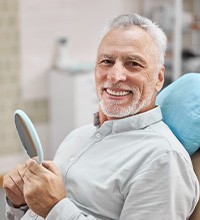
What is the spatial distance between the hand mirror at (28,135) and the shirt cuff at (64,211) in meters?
0.14

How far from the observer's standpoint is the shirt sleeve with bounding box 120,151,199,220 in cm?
143

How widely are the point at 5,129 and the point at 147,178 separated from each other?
2686 millimetres

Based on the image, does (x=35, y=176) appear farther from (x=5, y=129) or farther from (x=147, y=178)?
(x=5, y=129)

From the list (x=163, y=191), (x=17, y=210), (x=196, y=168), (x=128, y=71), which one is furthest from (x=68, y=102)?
(x=163, y=191)

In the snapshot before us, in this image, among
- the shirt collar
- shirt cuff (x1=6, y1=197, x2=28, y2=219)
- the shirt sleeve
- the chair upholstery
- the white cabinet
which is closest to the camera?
the shirt sleeve

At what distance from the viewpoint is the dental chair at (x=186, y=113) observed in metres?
1.60

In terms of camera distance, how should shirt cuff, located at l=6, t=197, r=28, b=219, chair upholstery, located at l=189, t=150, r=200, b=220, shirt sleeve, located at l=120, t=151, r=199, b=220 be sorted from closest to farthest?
shirt sleeve, located at l=120, t=151, r=199, b=220
chair upholstery, located at l=189, t=150, r=200, b=220
shirt cuff, located at l=6, t=197, r=28, b=219

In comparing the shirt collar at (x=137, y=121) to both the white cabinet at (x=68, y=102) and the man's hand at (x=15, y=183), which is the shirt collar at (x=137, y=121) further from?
the white cabinet at (x=68, y=102)

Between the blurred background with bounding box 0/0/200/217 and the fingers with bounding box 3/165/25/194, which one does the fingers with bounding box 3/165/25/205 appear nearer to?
the fingers with bounding box 3/165/25/194

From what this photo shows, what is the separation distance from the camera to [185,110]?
1.65 meters

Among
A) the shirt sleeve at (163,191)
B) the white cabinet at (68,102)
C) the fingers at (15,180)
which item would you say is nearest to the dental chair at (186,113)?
the shirt sleeve at (163,191)

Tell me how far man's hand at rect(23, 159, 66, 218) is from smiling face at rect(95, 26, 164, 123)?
0.99 ft

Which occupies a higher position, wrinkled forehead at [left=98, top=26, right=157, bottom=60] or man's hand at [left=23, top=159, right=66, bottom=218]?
wrinkled forehead at [left=98, top=26, right=157, bottom=60]

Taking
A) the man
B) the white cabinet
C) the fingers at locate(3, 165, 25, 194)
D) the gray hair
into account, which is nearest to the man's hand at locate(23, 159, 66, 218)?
the man
